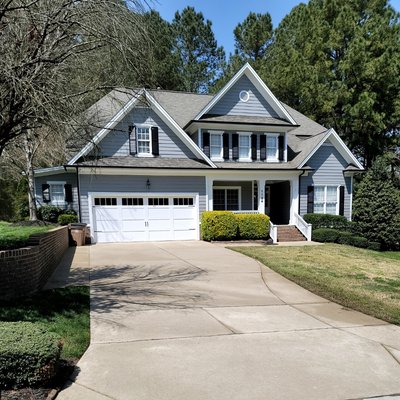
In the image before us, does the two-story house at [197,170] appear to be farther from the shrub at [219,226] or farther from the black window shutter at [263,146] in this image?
the shrub at [219,226]

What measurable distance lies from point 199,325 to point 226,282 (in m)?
2.84

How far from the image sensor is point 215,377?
3.46 meters

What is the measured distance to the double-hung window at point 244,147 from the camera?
1766cm

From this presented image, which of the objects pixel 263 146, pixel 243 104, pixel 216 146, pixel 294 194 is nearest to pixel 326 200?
pixel 294 194

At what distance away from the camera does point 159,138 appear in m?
15.8

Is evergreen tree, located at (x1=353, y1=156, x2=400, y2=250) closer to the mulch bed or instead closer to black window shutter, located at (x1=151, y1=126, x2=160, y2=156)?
black window shutter, located at (x1=151, y1=126, x2=160, y2=156)

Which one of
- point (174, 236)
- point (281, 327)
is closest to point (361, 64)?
point (174, 236)

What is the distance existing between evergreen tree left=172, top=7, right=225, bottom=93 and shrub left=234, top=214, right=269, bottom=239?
19574 mm

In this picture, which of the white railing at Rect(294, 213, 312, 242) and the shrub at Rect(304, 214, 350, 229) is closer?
the white railing at Rect(294, 213, 312, 242)

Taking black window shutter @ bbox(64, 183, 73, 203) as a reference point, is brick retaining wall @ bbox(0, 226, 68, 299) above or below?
below

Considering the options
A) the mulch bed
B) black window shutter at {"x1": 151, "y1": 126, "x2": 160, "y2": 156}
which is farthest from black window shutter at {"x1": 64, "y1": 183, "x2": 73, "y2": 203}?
the mulch bed

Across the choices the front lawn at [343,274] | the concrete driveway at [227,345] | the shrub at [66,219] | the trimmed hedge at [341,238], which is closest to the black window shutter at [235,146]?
the trimmed hedge at [341,238]

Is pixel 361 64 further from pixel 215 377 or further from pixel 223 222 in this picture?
pixel 215 377

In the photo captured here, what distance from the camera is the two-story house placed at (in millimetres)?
14938
